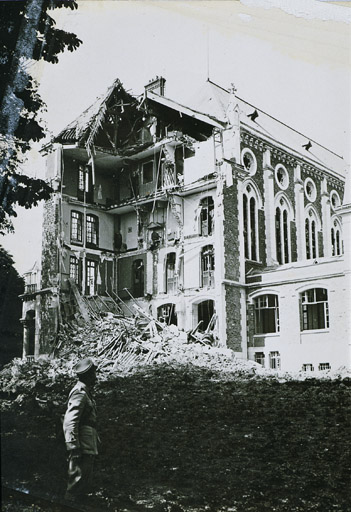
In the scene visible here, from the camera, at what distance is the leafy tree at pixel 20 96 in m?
5.59

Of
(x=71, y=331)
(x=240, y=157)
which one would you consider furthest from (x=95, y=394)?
(x=240, y=157)

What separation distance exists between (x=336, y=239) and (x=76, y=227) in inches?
85.9

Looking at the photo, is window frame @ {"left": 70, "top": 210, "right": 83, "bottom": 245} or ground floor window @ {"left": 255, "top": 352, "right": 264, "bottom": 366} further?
window frame @ {"left": 70, "top": 210, "right": 83, "bottom": 245}

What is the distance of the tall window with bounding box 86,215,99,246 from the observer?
5449 millimetres

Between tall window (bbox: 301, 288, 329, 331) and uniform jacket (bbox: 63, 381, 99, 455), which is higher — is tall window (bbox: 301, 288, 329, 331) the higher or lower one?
the higher one

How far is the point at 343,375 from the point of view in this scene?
14.6 feet

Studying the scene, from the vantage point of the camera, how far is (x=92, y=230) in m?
5.47

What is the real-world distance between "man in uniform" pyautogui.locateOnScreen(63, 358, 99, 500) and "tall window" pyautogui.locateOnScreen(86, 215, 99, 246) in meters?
1.13

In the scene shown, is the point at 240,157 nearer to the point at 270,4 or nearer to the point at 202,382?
the point at 270,4

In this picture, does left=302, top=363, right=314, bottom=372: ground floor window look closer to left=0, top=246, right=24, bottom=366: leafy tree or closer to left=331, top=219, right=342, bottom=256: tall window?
left=331, top=219, right=342, bottom=256: tall window

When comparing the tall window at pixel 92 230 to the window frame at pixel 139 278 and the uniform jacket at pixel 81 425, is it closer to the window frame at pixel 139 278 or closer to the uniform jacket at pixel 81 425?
the window frame at pixel 139 278

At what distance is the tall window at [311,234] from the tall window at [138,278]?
139 centimetres

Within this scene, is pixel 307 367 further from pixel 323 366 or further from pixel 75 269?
pixel 75 269

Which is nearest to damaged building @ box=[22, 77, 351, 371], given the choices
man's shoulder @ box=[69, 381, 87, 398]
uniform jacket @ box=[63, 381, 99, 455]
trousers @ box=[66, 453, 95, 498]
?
man's shoulder @ box=[69, 381, 87, 398]
